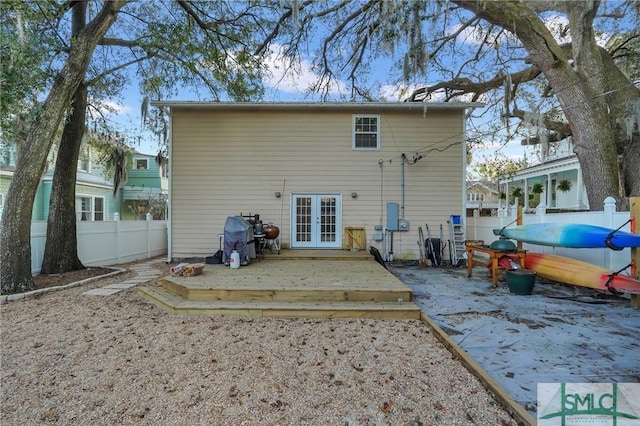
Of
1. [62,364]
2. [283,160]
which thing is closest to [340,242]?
[283,160]

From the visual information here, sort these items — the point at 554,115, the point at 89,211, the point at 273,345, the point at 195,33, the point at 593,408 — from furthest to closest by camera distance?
the point at 89,211
the point at 554,115
the point at 195,33
the point at 273,345
the point at 593,408

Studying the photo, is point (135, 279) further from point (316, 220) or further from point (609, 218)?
point (609, 218)

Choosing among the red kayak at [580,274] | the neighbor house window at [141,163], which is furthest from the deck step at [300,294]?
the neighbor house window at [141,163]

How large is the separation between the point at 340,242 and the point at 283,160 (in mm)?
2732

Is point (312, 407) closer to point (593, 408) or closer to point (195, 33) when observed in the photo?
point (593, 408)

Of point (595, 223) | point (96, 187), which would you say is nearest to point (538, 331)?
point (595, 223)

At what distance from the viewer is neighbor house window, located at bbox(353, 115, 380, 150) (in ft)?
28.7

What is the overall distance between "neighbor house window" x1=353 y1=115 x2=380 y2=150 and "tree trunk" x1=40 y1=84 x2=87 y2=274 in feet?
21.3

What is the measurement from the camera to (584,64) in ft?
23.6

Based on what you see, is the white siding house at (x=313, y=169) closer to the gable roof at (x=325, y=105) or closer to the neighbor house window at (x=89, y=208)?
the gable roof at (x=325, y=105)

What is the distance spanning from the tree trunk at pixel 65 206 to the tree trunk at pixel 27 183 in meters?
1.45

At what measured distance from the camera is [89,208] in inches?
543

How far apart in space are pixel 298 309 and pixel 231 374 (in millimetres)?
1575

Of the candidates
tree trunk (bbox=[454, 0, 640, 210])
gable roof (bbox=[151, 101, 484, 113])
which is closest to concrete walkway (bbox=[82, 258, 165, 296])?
gable roof (bbox=[151, 101, 484, 113])
